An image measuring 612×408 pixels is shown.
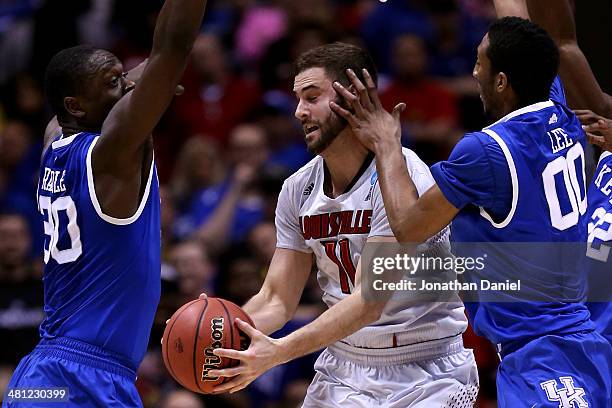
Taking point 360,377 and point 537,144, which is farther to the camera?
point 360,377

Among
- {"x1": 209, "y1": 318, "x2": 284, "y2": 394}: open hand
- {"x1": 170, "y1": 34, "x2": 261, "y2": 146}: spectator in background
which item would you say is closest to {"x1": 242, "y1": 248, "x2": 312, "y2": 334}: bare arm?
{"x1": 209, "y1": 318, "x2": 284, "y2": 394}: open hand

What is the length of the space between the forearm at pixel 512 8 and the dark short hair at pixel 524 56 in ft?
3.31

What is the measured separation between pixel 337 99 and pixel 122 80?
1.19 metres

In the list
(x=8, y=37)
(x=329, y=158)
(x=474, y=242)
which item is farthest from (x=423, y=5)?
(x=474, y=242)

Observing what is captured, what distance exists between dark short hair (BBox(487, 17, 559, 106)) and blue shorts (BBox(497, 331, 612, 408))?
1228 millimetres

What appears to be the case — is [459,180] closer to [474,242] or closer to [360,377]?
[474,242]

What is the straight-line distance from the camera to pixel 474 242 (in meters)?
5.62

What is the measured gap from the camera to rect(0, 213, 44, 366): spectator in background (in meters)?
9.44

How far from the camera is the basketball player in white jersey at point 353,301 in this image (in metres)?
6.05

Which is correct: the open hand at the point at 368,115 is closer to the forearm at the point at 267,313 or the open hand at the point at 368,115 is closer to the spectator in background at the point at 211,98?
the forearm at the point at 267,313

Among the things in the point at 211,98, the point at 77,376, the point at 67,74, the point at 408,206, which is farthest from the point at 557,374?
the point at 211,98

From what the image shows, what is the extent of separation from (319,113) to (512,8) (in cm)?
137

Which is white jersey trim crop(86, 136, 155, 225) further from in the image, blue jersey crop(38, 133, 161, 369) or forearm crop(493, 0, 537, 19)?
forearm crop(493, 0, 537, 19)

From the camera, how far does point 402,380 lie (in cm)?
611
